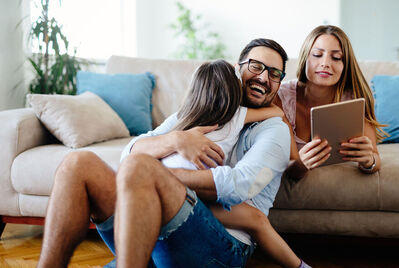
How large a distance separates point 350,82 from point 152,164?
3.66 ft

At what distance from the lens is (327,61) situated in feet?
5.67

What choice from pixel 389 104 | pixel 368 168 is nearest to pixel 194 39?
pixel 389 104

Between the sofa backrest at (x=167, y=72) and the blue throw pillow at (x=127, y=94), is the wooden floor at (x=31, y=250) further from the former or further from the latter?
the sofa backrest at (x=167, y=72)

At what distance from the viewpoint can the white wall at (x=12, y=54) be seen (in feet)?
10.7

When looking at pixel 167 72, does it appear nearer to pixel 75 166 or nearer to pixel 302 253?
pixel 302 253

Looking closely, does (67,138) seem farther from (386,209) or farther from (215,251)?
(386,209)

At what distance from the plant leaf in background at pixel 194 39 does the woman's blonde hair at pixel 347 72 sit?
3595mm

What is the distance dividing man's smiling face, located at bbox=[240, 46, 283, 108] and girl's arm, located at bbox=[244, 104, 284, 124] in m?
0.04

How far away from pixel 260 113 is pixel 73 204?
2.23 ft

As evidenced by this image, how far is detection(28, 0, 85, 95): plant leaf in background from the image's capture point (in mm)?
3400

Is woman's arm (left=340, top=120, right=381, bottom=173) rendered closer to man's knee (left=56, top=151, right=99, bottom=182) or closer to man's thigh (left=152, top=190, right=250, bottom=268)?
man's thigh (left=152, top=190, right=250, bottom=268)

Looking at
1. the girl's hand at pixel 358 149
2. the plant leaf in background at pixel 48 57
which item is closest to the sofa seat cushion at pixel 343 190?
the girl's hand at pixel 358 149

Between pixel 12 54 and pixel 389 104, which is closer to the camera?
pixel 389 104

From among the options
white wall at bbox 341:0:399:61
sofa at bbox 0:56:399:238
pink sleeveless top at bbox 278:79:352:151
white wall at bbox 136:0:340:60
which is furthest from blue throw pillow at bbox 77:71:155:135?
white wall at bbox 341:0:399:61
